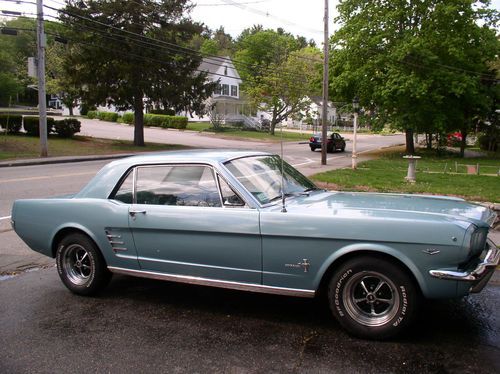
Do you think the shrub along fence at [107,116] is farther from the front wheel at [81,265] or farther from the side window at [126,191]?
the side window at [126,191]

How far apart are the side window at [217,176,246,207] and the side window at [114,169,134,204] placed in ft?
3.26

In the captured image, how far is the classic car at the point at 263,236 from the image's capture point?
11.9 ft

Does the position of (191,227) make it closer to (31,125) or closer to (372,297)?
(372,297)

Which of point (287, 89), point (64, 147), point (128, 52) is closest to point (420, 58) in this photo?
point (128, 52)

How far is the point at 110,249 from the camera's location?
15.4 ft

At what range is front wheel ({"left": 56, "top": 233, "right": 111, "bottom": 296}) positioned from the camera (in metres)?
4.80

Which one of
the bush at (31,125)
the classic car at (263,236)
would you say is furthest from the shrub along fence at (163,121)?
the classic car at (263,236)

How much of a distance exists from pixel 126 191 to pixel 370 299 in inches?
98.4

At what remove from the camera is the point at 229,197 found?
4.24 meters

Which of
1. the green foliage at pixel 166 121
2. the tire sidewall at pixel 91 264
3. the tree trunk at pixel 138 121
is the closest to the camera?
the tire sidewall at pixel 91 264

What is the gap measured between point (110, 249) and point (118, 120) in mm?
55185

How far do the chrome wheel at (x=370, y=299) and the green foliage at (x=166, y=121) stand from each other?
49106mm

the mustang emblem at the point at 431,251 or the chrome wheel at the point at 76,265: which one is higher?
the mustang emblem at the point at 431,251

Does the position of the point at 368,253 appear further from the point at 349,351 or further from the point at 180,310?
the point at 180,310
